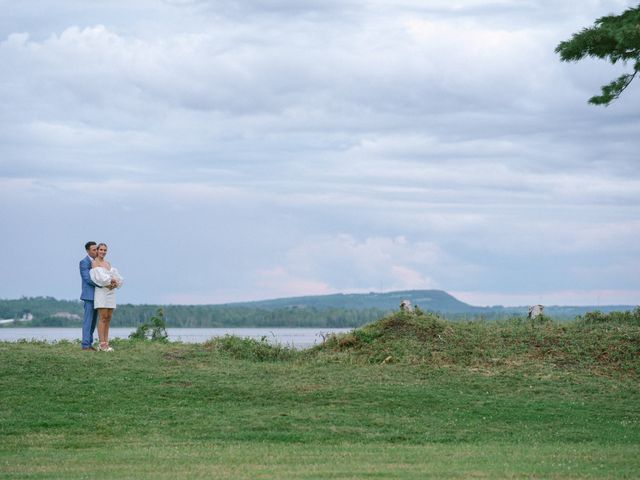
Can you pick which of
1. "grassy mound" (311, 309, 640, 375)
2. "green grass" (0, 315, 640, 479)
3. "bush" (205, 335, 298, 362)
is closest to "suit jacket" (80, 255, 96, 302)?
"green grass" (0, 315, 640, 479)

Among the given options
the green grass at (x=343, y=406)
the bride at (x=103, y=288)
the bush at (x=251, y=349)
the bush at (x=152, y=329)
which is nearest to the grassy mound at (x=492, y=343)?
the green grass at (x=343, y=406)

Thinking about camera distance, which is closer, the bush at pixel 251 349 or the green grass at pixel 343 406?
the green grass at pixel 343 406

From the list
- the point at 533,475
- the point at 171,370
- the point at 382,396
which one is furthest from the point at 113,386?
the point at 533,475

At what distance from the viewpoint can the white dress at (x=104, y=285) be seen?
20.9 metres

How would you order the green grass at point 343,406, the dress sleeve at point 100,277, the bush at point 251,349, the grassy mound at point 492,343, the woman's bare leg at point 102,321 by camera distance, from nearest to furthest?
1. the green grass at point 343,406
2. the grassy mound at point 492,343
3. the dress sleeve at point 100,277
4. the woman's bare leg at point 102,321
5. the bush at point 251,349

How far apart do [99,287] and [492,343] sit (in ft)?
27.3

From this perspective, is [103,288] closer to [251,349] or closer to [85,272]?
[85,272]

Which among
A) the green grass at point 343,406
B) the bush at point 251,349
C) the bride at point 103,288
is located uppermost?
the bride at point 103,288

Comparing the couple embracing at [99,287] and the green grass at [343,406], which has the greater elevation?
the couple embracing at [99,287]

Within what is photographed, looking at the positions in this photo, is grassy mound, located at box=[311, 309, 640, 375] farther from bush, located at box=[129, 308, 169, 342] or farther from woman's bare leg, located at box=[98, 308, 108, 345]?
bush, located at box=[129, 308, 169, 342]

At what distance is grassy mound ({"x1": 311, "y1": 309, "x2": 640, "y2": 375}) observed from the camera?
66.2ft

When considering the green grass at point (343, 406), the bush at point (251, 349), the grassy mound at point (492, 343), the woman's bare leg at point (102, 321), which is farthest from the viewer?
the bush at point (251, 349)

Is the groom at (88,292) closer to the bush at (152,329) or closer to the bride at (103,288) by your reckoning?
the bride at (103,288)

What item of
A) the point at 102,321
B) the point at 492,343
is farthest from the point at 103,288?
the point at 492,343
